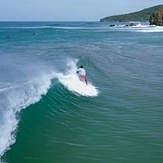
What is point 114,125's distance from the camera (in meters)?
16.8

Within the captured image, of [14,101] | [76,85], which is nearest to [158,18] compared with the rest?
[76,85]

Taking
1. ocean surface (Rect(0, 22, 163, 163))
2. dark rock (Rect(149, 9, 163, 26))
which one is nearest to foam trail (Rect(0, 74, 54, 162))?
ocean surface (Rect(0, 22, 163, 163))

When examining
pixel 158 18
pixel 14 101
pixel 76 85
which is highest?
pixel 158 18

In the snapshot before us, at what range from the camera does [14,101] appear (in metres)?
19.2

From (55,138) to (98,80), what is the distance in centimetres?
1313

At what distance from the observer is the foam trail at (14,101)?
14367mm

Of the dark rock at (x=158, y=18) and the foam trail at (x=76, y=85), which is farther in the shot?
the dark rock at (x=158, y=18)

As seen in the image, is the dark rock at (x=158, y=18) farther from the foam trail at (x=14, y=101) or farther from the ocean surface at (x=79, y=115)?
the foam trail at (x=14, y=101)

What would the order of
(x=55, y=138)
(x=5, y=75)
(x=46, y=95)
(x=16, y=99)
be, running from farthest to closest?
1. (x=5, y=75)
2. (x=46, y=95)
3. (x=16, y=99)
4. (x=55, y=138)

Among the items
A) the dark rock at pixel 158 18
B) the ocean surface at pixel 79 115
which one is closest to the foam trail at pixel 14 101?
Result: the ocean surface at pixel 79 115

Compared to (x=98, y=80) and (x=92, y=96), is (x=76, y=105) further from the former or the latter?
(x=98, y=80)

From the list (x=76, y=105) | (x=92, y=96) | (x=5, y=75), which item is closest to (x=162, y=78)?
(x=92, y=96)

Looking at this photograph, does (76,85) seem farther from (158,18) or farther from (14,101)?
(158,18)

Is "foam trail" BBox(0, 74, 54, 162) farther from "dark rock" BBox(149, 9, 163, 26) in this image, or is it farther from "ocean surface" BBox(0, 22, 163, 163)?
"dark rock" BBox(149, 9, 163, 26)
